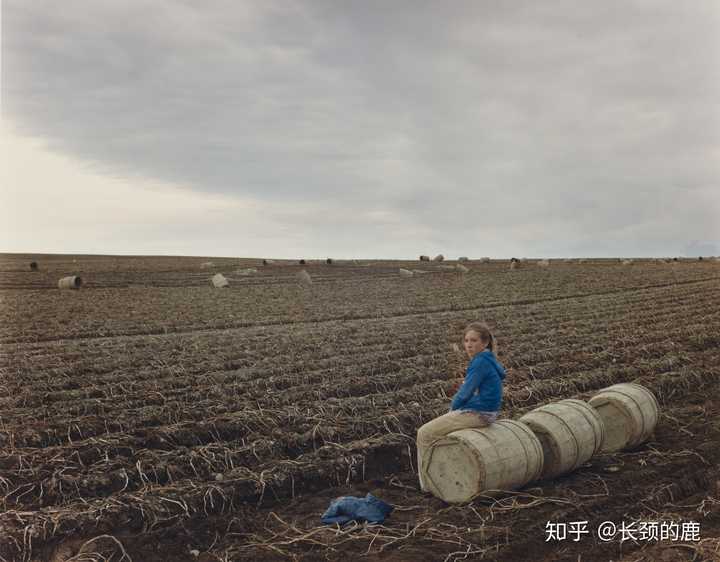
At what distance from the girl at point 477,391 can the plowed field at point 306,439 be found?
0.80 m

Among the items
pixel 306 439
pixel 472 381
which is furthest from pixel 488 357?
pixel 306 439

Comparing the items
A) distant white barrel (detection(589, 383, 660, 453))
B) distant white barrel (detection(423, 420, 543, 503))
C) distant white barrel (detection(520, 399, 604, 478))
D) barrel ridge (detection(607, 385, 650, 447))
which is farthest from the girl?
barrel ridge (detection(607, 385, 650, 447))

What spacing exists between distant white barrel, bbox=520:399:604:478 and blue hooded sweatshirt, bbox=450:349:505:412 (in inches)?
33.1

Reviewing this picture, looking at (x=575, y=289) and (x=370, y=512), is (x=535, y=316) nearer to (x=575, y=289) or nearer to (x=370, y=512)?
(x=575, y=289)

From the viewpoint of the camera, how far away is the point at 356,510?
6.24 m

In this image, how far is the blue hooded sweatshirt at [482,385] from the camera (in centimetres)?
659

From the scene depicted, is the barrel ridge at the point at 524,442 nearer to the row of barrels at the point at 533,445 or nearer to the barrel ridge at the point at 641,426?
the row of barrels at the point at 533,445

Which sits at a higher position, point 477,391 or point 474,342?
point 474,342

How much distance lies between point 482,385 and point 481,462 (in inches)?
32.1

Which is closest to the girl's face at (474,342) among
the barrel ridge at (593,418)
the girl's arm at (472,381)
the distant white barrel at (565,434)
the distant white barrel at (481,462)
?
the girl's arm at (472,381)

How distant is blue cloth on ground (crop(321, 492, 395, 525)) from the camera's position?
6164 mm

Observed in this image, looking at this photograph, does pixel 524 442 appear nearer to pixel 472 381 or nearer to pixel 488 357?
pixel 472 381

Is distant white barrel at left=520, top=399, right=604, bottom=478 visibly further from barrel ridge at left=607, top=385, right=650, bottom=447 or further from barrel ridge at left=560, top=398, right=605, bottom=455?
barrel ridge at left=607, top=385, right=650, bottom=447

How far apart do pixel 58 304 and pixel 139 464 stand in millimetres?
22163
